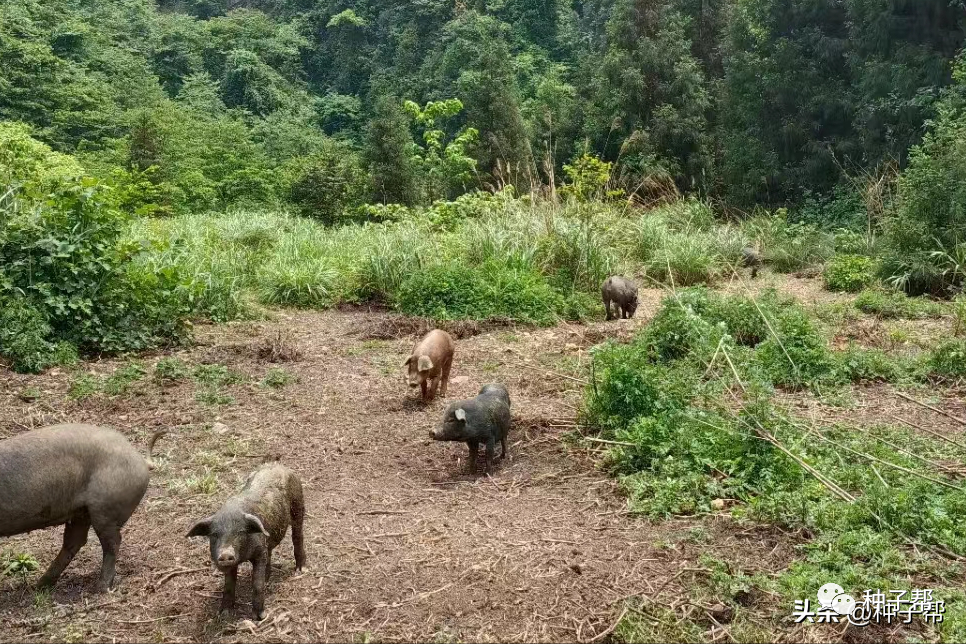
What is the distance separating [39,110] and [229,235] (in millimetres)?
17726

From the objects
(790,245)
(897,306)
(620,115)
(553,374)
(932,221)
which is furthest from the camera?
(620,115)

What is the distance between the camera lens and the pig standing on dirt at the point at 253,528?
341 centimetres

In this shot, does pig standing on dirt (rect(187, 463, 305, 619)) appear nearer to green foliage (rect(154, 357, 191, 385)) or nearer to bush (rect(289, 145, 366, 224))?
green foliage (rect(154, 357, 191, 385))

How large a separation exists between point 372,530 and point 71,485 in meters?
1.56

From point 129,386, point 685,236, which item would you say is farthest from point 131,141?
point 129,386

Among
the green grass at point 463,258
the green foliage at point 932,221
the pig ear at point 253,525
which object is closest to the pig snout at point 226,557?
the pig ear at point 253,525

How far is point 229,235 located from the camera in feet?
45.1

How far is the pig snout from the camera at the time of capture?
130 inches

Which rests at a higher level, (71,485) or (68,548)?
(71,485)

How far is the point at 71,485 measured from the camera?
364 centimetres

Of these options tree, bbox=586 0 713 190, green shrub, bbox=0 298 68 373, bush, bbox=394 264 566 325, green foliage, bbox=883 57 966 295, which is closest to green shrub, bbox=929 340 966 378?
bush, bbox=394 264 566 325

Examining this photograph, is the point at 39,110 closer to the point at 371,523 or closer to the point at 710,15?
the point at 710,15

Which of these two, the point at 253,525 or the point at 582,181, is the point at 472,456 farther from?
the point at 582,181

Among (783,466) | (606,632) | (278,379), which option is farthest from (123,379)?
(783,466)
